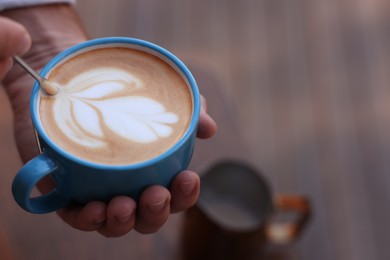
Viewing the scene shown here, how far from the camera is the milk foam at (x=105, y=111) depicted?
52 cm

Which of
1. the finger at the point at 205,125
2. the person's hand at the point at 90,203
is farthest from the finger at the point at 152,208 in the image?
the finger at the point at 205,125

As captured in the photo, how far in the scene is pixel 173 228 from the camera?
0.89 meters

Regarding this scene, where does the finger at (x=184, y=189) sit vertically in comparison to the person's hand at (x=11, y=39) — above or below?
below

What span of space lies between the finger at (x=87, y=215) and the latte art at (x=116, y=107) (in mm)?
63

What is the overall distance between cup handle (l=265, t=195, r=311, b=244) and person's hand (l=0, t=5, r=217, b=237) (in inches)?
19.4

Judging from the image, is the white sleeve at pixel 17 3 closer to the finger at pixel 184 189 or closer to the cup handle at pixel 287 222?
the finger at pixel 184 189

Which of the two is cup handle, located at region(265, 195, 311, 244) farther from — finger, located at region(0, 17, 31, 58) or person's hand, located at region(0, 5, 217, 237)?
finger, located at region(0, 17, 31, 58)

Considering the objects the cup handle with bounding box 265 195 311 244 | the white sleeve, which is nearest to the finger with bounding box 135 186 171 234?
the white sleeve

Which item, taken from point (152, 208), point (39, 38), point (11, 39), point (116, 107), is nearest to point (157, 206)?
point (152, 208)

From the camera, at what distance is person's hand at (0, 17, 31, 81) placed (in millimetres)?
476

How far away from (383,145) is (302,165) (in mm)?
234

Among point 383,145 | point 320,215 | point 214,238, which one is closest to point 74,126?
point 214,238

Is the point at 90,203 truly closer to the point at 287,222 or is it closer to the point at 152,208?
the point at 152,208

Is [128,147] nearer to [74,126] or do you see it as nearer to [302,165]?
[74,126]
